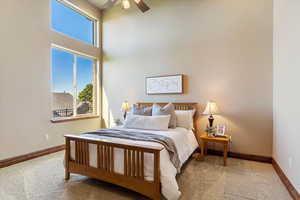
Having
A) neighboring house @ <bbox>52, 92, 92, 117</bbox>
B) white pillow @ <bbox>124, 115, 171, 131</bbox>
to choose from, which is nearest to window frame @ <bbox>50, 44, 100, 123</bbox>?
neighboring house @ <bbox>52, 92, 92, 117</bbox>

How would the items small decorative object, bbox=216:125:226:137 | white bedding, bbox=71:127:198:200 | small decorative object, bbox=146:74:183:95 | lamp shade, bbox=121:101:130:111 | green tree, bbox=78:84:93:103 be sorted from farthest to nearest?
green tree, bbox=78:84:93:103
lamp shade, bbox=121:101:130:111
small decorative object, bbox=146:74:183:95
small decorative object, bbox=216:125:226:137
white bedding, bbox=71:127:198:200

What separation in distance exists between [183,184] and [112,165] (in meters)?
1.07

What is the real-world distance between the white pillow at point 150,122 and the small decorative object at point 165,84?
1032 millimetres

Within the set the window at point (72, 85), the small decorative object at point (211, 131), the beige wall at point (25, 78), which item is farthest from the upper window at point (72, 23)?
the small decorative object at point (211, 131)

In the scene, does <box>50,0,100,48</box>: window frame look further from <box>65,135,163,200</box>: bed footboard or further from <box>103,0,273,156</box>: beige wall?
<box>65,135,163,200</box>: bed footboard

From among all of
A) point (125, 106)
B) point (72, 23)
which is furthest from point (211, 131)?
point (72, 23)

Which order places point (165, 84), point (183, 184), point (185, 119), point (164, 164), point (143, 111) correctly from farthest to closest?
point (165, 84) < point (143, 111) < point (185, 119) < point (183, 184) < point (164, 164)

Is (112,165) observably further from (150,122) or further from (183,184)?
(150,122)

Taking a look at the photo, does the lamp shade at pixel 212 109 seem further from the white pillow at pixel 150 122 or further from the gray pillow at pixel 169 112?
the white pillow at pixel 150 122

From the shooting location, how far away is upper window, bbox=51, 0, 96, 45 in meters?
3.94

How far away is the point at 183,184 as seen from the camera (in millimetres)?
2291

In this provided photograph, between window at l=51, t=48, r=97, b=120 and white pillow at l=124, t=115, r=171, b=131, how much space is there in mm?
2031

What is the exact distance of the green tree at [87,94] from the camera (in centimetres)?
463

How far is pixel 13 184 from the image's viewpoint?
2289mm
